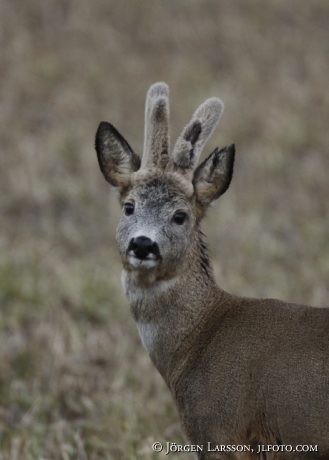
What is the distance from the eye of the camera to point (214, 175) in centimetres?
479

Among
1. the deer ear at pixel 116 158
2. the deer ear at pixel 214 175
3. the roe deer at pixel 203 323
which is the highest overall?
the deer ear at pixel 116 158

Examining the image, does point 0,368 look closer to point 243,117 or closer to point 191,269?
point 191,269

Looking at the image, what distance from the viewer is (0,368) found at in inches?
310

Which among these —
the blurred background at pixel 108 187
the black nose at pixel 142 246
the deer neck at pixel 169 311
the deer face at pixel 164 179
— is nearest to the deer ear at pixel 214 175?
the deer face at pixel 164 179

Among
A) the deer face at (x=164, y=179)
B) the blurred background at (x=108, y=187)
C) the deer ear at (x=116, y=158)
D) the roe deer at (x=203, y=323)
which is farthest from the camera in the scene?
the blurred background at (x=108, y=187)

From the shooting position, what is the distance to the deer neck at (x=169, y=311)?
462 cm

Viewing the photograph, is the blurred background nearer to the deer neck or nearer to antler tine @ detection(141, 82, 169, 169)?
the deer neck

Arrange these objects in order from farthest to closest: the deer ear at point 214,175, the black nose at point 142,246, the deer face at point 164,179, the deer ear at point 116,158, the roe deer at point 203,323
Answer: the deer ear at point 116,158 < the deer ear at point 214,175 < the deer face at point 164,179 < the black nose at point 142,246 < the roe deer at point 203,323

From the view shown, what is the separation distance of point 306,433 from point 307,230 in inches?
310

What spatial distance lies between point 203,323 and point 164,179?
92 centimetres

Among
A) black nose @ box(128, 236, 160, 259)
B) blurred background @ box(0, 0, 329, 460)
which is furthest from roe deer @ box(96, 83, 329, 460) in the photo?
blurred background @ box(0, 0, 329, 460)

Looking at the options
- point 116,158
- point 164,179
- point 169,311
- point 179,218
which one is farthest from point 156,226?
point 116,158

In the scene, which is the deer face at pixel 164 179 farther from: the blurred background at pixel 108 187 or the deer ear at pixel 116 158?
the blurred background at pixel 108 187

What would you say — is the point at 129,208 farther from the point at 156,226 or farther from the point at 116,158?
the point at 116,158
